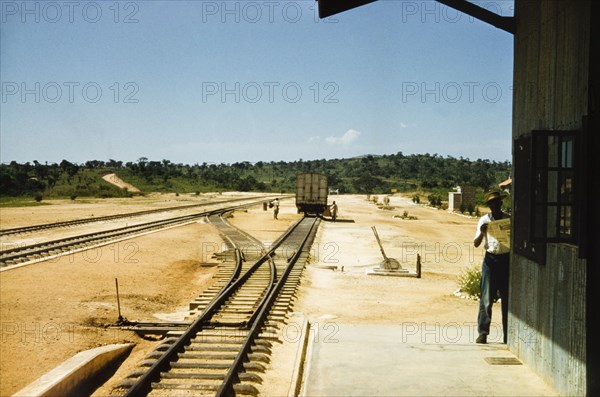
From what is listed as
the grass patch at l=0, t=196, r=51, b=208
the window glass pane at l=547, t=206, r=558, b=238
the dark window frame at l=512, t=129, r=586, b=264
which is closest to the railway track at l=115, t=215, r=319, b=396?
the dark window frame at l=512, t=129, r=586, b=264

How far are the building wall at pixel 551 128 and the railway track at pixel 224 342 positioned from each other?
3.36 meters

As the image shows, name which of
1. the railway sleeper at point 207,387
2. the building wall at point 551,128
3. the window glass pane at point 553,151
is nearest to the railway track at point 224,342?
the railway sleeper at point 207,387

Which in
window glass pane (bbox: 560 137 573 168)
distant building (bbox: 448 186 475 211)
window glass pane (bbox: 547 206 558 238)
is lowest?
distant building (bbox: 448 186 475 211)

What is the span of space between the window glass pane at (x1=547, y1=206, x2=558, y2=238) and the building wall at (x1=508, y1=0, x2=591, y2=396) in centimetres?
15

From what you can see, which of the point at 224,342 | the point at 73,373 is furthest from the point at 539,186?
the point at 73,373

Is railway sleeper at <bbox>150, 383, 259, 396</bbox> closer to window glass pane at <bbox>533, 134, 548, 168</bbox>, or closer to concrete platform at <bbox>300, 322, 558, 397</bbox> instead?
concrete platform at <bbox>300, 322, 558, 397</bbox>

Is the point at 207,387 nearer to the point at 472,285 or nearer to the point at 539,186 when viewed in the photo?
the point at 539,186

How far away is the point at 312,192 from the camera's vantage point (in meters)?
38.7

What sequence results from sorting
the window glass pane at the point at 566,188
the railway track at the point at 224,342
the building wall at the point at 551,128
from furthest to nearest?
the railway track at the point at 224,342, the window glass pane at the point at 566,188, the building wall at the point at 551,128

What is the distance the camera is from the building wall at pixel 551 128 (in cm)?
468

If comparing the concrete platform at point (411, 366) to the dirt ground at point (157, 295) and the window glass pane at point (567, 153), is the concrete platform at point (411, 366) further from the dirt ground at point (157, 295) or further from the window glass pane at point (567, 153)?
the window glass pane at point (567, 153)

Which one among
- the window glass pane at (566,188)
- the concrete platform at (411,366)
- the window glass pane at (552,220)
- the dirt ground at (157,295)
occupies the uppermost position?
the window glass pane at (566,188)

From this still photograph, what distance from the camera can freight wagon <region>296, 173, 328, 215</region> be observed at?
125 feet

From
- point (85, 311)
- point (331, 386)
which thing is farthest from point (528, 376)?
point (85, 311)
